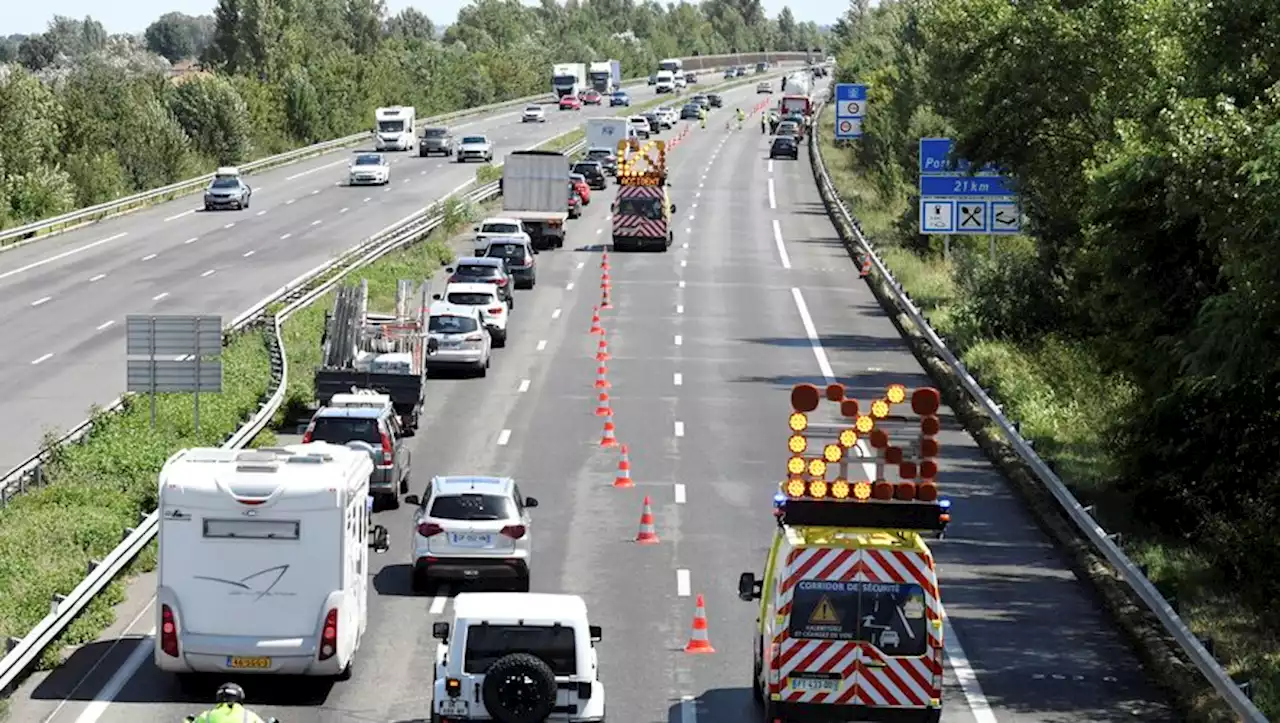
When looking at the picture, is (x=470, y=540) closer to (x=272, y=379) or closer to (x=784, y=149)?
(x=272, y=379)

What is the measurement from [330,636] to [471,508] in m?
5.52

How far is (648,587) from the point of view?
1077 inches

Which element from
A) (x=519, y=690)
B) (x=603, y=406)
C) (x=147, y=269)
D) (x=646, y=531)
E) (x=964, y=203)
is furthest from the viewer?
(x=147, y=269)

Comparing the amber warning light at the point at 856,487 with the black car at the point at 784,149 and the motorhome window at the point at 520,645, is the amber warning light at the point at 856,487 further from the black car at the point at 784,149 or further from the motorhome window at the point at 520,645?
the black car at the point at 784,149

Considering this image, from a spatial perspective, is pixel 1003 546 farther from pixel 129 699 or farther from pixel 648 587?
pixel 129 699

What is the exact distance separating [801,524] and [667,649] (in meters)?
5.46

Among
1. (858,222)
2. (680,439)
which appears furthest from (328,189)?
(680,439)

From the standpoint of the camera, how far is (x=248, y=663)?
68.6 feet

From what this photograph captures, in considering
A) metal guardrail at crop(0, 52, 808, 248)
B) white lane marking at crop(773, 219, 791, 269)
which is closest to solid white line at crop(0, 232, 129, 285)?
metal guardrail at crop(0, 52, 808, 248)

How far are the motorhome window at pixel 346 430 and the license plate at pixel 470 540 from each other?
19.2 feet

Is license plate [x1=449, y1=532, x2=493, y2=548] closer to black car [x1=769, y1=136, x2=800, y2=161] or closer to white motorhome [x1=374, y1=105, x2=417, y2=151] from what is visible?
white motorhome [x1=374, y1=105, x2=417, y2=151]

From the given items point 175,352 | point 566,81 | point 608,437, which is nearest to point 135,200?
point 608,437

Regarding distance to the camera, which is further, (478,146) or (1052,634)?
(478,146)

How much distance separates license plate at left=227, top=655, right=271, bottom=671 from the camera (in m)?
20.9
